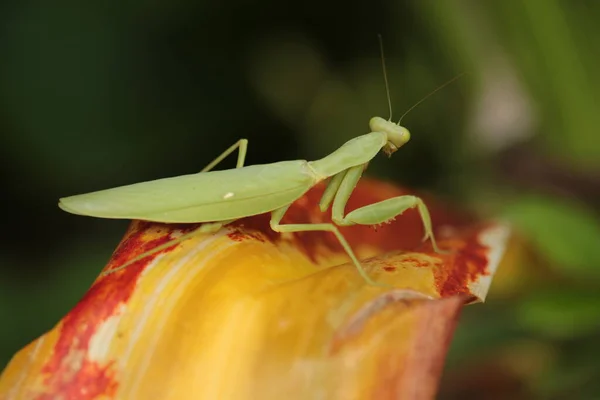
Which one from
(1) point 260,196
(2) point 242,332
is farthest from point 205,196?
(2) point 242,332

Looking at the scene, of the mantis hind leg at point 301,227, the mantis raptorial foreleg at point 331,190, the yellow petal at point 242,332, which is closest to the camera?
the yellow petal at point 242,332

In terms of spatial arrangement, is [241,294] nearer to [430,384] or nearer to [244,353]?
[244,353]

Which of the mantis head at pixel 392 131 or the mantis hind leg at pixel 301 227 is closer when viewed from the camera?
the mantis hind leg at pixel 301 227

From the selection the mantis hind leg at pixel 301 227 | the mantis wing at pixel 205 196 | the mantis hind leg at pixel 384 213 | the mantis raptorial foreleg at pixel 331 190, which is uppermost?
the mantis wing at pixel 205 196

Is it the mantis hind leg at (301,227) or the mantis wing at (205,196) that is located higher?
the mantis wing at (205,196)

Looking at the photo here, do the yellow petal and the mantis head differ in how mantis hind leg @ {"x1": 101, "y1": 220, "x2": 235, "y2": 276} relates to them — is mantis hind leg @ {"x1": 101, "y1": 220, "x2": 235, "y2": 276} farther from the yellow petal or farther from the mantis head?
the mantis head

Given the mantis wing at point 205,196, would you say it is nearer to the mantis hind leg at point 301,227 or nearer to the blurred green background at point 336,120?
the mantis hind leg at point 301,227

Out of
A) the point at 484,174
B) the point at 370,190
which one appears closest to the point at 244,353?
the point at 370,190

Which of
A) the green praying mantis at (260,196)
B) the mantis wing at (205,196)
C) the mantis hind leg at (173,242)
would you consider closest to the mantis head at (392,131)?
the green praying mantis at (260,196)

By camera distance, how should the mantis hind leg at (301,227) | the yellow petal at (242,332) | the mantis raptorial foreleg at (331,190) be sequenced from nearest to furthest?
the yellow petal at (242,332)
the mantis hind leg at (301,227)
the mantis raptorial foreleg at (331,190)
